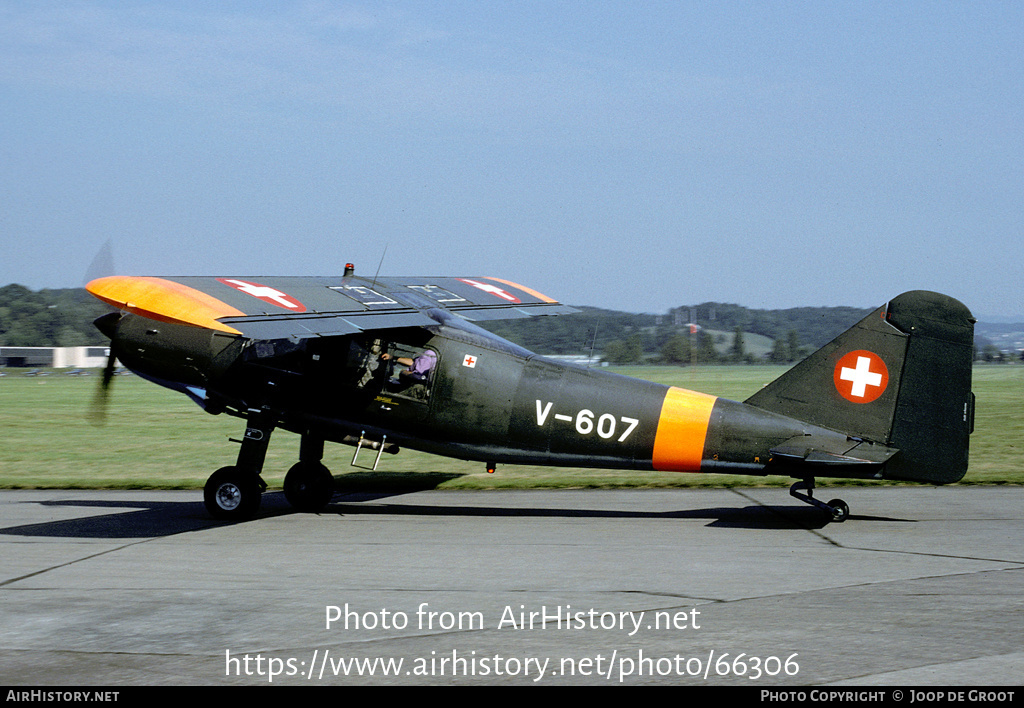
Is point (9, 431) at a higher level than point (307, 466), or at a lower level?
lower

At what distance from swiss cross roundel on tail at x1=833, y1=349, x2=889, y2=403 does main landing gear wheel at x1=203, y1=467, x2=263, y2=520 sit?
7.66 m

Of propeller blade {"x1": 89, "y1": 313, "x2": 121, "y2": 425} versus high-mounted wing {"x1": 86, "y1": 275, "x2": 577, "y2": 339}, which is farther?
propeller blade {"x1": 89, "y1": 313, "x2": 121, "y2": 425}

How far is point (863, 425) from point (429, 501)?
6454 mm

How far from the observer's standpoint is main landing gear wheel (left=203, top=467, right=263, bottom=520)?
39.1 ft

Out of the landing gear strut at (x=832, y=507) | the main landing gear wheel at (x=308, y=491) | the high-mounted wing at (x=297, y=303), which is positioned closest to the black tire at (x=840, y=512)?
the landing gear strut at (x=832, y=507)

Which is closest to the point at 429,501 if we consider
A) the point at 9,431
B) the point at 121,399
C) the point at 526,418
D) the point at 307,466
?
the point at 307,466

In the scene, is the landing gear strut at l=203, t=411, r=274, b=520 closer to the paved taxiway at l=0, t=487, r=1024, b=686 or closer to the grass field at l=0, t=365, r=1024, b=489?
the paved taxiway at l=0, t=487, r=1024, b=686

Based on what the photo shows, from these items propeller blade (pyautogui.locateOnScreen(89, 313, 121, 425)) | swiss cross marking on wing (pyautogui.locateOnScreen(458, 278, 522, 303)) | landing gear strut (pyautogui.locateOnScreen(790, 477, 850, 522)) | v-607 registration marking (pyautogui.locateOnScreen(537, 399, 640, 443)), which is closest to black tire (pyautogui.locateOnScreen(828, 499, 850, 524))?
landing gear strut (pyautogui.locateOnScreen(790, 477, 850, 522))

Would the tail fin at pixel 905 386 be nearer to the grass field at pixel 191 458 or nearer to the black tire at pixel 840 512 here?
the black tire at pixel 840 512

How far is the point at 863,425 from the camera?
1055 cm

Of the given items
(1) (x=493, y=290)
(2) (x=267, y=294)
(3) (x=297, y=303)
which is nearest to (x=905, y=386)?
(1) (x=493, y=290)

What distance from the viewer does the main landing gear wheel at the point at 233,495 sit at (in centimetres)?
1193

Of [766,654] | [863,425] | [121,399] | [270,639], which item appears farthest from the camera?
[121,399]
